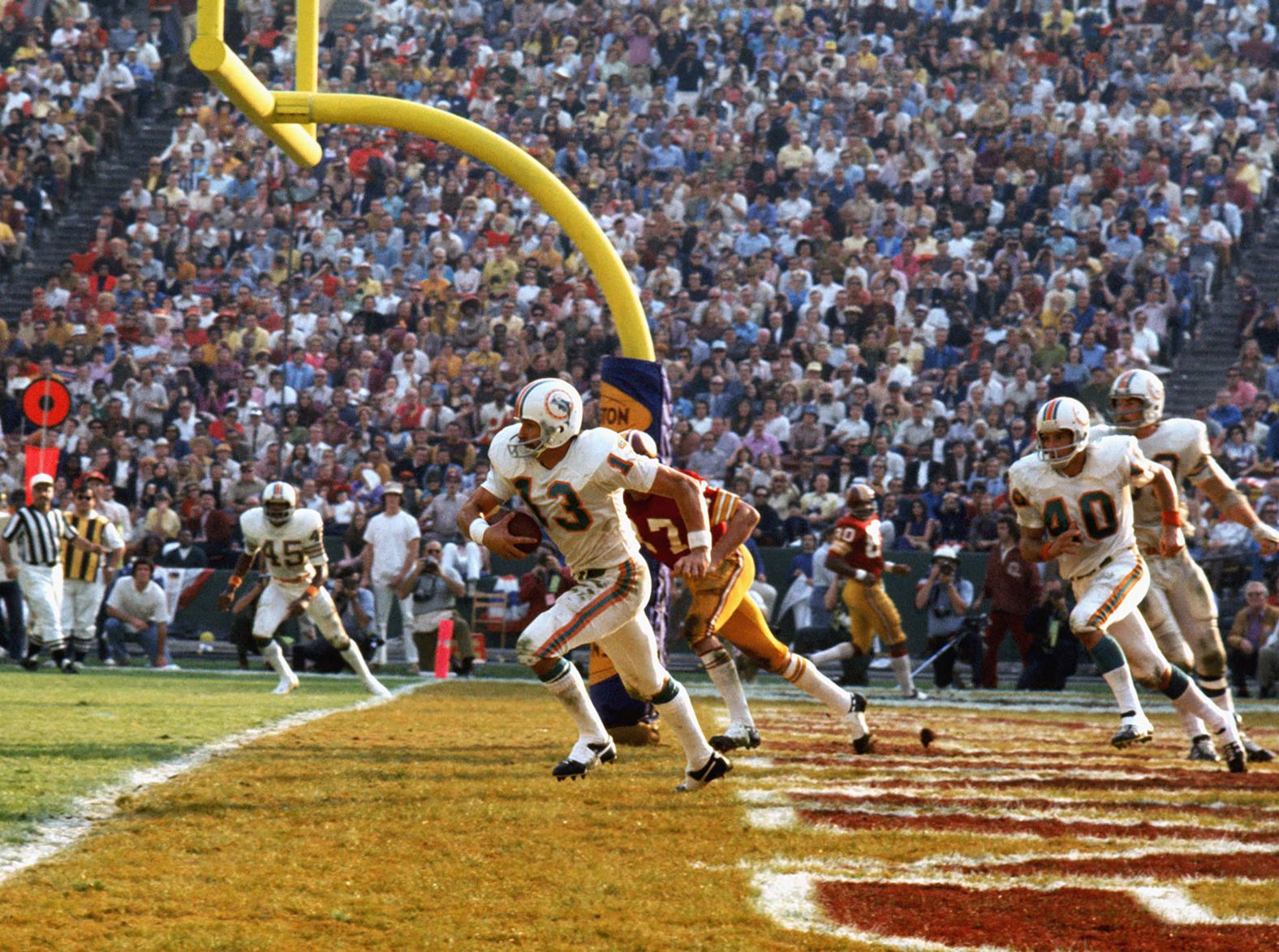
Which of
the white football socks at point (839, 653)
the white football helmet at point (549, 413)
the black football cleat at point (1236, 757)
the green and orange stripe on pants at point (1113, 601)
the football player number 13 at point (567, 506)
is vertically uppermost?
the white football helmet at point (549, 413)

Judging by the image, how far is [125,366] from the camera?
64.9 feet

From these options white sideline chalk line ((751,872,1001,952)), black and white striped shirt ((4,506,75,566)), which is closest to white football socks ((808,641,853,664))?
black and white striped shirt ((4,506,75,566))

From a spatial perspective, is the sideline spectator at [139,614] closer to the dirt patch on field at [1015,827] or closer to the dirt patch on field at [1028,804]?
the dirt patch on field at [1028,804]

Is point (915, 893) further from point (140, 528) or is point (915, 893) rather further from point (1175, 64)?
point (1175, 64)

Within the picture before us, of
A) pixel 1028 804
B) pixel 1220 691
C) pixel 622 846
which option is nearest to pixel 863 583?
pixel 1220 691

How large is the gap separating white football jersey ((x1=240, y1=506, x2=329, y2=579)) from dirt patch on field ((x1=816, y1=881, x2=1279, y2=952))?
25.1 feet

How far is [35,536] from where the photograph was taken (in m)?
14.5

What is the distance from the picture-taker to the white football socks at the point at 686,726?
7.18m

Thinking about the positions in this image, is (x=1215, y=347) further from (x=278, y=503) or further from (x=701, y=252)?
(x=278, y=503)

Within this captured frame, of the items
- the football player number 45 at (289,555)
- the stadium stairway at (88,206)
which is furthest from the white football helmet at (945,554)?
the stadium stairway at (88,206)

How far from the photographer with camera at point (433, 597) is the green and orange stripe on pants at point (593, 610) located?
8.85 meters

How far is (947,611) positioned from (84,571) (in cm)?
765

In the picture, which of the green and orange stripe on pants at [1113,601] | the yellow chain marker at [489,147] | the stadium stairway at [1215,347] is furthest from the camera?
the stadium stairway at [1215,347]

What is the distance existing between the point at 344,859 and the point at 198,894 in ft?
2.25
